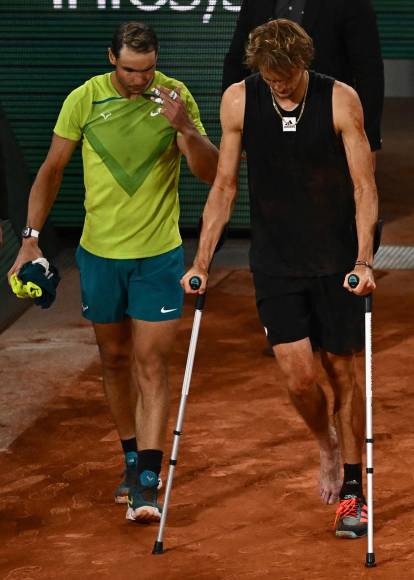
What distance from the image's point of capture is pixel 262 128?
6.78 metres

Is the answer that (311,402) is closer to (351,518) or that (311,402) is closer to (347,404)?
(347,404)

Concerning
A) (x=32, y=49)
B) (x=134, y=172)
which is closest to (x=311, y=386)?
(x=134, y=172)

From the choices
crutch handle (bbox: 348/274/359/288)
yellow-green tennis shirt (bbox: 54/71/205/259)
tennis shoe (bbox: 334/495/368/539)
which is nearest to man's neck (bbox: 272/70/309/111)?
yellow-green tennis shirt (bbox: 54/71/205/259)

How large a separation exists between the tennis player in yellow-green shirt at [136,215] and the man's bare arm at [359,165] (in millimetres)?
792

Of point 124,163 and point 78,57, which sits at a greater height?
point 124,163

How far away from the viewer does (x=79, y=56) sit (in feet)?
45.3

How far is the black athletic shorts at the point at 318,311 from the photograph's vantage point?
22.8 ft

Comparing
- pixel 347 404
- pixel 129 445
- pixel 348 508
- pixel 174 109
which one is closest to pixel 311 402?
pixel 347 404

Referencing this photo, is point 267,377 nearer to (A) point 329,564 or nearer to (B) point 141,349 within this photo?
(B) point 141,349

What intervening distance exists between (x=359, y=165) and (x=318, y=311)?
77 centimetres

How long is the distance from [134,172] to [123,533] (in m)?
1.73

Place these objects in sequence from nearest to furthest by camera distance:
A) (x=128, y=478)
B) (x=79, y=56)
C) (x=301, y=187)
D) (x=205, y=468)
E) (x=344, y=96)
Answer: (x=344, y=96) → (x=301, y=187) → (x=128, y=478) → (x=205, y=468) → (x=79, y=56)

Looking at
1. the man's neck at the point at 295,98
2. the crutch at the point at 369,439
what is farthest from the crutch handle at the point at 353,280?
the man's neck at the point at 295,98

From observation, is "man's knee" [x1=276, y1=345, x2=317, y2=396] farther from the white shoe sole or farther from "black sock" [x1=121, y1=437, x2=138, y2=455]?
"black sock" [x1=121, y1=437, x2=138, y2=455]
